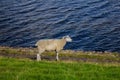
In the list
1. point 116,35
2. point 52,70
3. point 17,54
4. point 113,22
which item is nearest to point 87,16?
point 113,22

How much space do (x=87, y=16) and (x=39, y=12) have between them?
775 cm

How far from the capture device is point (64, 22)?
4531 cm

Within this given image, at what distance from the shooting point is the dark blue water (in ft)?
129

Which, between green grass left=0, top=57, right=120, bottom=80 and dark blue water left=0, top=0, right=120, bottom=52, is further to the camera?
dark blue water left=0, top=0, right=120, bottom=52

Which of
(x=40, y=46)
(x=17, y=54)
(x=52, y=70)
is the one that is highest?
(x=52, y=70)

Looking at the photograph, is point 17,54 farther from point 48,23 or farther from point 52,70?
point 48,23

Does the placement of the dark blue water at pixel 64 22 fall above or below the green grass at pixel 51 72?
below

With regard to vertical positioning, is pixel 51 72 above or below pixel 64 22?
above

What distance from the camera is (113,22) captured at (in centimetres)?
4456

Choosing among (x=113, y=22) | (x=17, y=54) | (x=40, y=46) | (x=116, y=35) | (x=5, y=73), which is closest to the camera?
(x=5, y=73)

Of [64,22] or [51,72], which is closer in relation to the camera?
[51,72]

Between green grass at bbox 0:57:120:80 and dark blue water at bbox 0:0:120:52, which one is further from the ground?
green grass at bbox 0:57:120:80

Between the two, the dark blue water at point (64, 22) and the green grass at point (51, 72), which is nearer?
the green grass at point (51, 72)

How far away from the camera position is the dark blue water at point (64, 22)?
3941 cm
